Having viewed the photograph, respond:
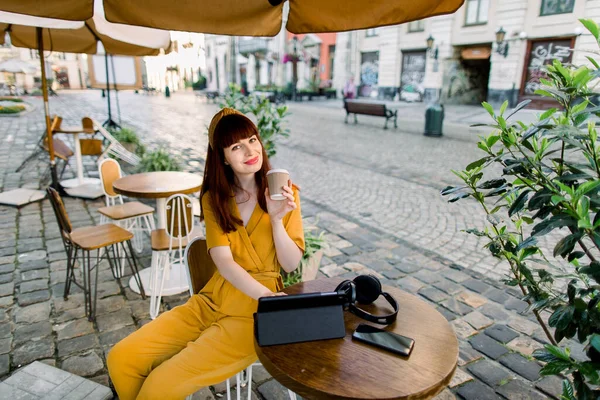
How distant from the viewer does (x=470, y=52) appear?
2122 centimetres

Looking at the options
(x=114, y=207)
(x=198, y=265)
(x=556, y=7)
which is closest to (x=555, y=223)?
(x=198, y=265)

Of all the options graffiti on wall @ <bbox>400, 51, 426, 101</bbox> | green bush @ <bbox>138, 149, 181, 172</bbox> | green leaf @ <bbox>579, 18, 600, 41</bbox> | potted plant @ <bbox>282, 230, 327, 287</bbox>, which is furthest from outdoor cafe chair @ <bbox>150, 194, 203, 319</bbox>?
graffiti on wall @ <bbox>400, 51, 426, 101</bbox>

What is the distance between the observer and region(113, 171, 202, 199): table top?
347 centimetres

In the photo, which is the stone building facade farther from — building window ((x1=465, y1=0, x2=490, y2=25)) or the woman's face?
the woman's face

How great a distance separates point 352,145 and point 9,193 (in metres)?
7.83

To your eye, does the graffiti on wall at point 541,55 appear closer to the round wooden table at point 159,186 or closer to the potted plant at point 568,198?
the round wooden table at point 159,186

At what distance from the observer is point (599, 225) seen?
3.73 ft

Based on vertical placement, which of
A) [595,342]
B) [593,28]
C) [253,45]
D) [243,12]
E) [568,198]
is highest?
[253,45]

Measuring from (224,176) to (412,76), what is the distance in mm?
24195

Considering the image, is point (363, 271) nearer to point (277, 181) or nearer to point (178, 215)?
point (178, 215)

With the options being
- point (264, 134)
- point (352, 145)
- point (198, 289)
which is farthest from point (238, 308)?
point (352, 145)

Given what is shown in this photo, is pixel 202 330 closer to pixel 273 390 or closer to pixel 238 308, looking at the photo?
pixel 238 308

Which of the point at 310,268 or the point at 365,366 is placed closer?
the point at 365,366

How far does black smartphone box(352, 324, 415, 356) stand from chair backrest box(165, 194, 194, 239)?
6.75 ft
